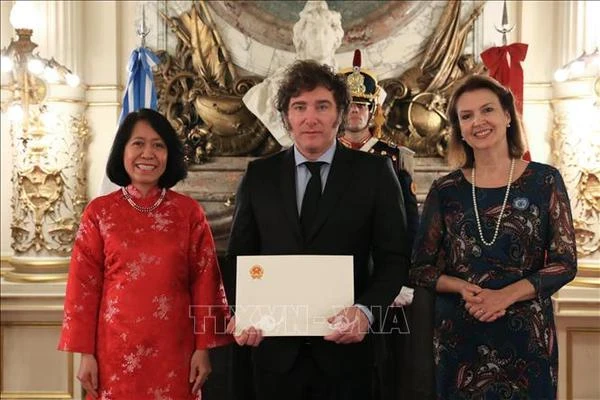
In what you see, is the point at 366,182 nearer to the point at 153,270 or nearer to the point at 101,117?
the point at 153,270

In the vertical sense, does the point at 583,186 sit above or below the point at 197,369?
above

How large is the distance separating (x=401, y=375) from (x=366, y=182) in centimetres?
238

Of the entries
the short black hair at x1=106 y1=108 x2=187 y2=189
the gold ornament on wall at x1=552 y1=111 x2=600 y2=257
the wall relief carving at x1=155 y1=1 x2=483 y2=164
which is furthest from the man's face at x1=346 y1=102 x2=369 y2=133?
the gold ornament on wall at x1=552 y1=111 x2=600 y2=257

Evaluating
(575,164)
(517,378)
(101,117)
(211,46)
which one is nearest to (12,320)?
(101,117)

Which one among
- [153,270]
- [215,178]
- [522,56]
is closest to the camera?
[153,270]

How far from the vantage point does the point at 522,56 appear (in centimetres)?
408

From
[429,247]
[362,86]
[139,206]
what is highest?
[362,86]

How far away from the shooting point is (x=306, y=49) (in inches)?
169

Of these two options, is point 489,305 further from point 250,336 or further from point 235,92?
point 235,92

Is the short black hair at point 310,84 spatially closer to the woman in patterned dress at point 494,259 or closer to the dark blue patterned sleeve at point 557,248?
the woman in patterned dress at point 494,259

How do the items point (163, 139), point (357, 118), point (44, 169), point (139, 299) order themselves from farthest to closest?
point (44, 169) < point (357, 118) < point (163, 139) < point (139, 299)

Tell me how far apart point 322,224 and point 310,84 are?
410 mm

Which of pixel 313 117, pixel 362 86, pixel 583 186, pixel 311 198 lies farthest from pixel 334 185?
pixel 583 186

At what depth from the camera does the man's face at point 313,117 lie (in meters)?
2.01
